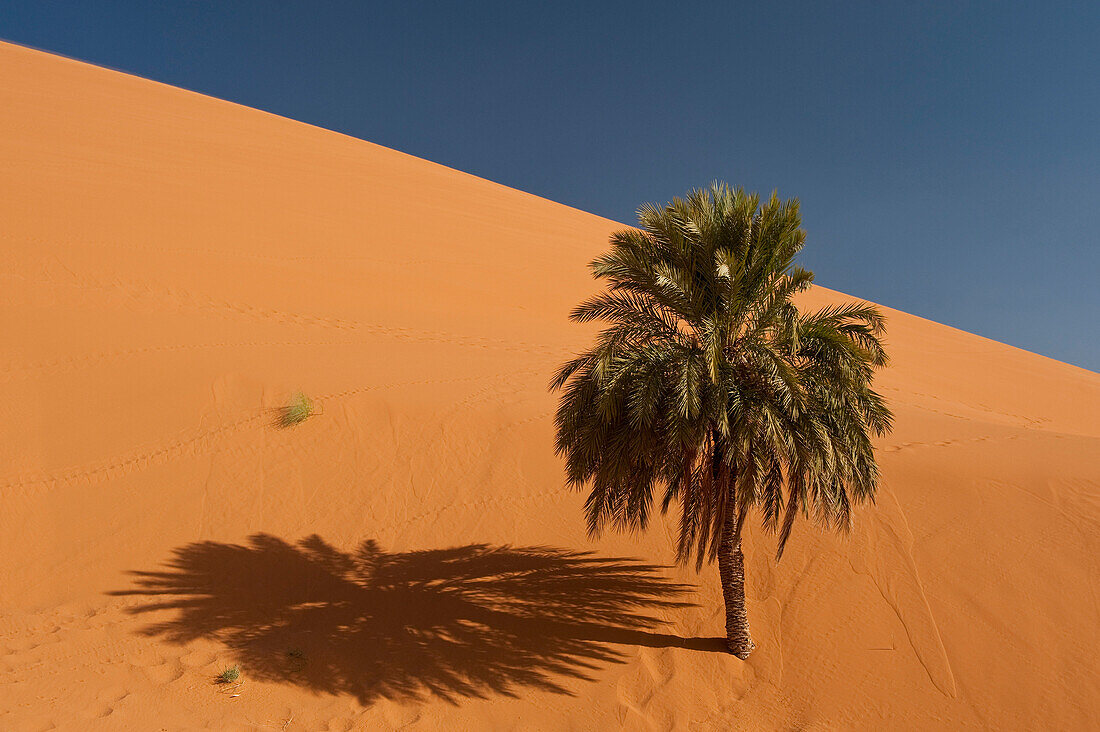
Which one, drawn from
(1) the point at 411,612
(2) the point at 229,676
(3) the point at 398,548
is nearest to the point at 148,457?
(3) the point at 398,548

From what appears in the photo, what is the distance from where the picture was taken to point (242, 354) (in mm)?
13828

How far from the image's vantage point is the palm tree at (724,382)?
6.32 m

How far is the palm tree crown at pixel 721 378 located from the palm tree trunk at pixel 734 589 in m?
0.09

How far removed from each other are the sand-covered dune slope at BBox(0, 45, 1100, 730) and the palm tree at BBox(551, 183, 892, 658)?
1.52 m

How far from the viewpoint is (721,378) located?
6441 mm

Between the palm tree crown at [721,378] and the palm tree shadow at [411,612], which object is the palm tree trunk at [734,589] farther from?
the palm tree shadow at [411,612]

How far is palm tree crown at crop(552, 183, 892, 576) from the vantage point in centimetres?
632

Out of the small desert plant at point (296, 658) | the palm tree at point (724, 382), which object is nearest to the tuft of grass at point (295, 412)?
the small desert plant at point (296, 658)

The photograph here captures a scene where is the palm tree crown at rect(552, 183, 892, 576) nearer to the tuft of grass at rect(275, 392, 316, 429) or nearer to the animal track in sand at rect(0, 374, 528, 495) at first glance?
the tuft of grass at rect(275, 392, 316, 429)

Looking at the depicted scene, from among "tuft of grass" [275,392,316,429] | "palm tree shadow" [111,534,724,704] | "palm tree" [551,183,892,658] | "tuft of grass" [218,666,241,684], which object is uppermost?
"palm tree" [551,183,892,658]

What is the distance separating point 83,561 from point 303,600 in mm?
3181

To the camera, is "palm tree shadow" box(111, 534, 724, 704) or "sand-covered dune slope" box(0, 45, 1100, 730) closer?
"sand-covered dune slope" box(0, 45, 1100, 730)

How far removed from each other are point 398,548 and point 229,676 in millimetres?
3015

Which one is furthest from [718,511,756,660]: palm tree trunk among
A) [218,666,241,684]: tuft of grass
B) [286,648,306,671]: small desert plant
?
[218,666,241,684]: tuft of grass
